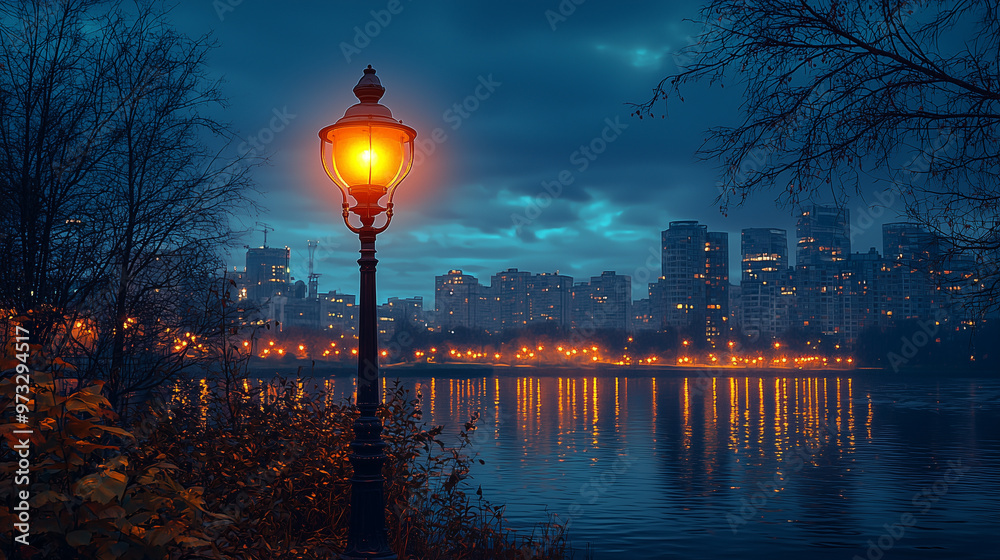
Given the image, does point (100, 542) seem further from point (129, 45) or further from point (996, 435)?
point (996, 435)

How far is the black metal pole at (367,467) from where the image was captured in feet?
25.5

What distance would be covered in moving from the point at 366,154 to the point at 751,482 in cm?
2704

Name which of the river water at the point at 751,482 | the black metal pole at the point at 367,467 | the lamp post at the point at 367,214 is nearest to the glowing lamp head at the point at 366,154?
the lamp post at the point at 367,214

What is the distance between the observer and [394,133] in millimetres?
8352

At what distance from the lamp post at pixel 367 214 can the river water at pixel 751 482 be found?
9.41m

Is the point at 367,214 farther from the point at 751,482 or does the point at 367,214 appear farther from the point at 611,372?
the point at 611,372

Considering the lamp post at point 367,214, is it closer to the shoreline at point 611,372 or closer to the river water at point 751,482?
the river water at point 751,482

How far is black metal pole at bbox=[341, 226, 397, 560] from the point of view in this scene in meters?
7.78

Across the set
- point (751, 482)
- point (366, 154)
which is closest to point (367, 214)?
point (366, 154)

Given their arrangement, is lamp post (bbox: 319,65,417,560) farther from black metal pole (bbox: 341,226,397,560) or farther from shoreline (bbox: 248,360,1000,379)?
shoreline (bbox: 248,360,1000,379)

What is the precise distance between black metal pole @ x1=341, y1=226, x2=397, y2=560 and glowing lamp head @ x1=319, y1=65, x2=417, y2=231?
0.93 meters

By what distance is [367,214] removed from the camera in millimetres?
8359

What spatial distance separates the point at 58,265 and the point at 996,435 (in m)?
57.5

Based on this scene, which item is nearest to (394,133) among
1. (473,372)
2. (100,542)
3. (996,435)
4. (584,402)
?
(100,542)
